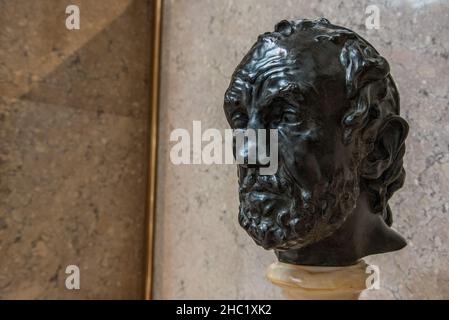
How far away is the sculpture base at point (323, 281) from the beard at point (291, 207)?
7 cm

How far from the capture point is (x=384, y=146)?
954 mm

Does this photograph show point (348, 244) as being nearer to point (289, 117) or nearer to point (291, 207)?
point (291, 207)

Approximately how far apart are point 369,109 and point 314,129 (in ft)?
0.41

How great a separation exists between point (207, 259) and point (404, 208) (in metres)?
0.77

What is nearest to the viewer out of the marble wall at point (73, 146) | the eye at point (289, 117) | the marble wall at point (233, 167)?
the eye at point (289, 117)

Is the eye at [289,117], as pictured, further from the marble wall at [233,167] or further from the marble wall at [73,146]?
the marble wall at [73,146]

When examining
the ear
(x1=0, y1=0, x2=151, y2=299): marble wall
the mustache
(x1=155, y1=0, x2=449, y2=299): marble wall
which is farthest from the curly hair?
(x1=0, y1=0, x2=151, y2=299): marble wall

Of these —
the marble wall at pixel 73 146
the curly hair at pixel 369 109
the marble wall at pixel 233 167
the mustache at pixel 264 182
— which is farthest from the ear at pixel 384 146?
the marble wall at pixel 73 146

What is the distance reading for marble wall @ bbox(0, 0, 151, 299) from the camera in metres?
1.65

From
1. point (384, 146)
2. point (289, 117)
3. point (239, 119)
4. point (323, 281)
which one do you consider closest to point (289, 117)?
point (289, 117)

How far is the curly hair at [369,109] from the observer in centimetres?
89

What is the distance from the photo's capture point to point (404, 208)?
4.33 feet

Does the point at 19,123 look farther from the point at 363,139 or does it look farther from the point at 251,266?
the point at 363,139

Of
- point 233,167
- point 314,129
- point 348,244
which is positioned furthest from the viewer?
point 233,167
